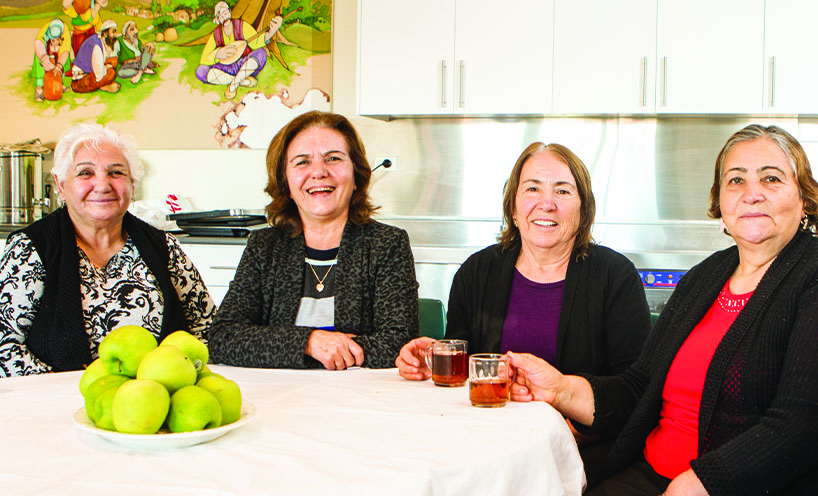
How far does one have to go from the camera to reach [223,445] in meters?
0.98

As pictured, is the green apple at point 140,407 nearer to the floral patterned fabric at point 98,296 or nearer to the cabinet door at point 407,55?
the floral patterned fabric at point 98,296

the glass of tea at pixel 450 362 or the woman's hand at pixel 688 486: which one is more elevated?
the glass of tea at pixel 450 362

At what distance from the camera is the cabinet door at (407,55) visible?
11.4 ft

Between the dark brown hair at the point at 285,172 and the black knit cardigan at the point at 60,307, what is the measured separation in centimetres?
38

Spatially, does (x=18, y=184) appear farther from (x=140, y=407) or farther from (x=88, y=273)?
(x=140, y=407)

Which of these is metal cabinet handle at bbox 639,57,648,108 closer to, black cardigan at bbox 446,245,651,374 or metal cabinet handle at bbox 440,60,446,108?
metal cabinet handle at bbox 440,60,446,108

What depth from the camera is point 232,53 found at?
404 cm

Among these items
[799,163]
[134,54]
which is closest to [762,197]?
[799,163]

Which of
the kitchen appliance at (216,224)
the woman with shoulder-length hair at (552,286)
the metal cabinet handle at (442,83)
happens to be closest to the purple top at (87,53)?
the kitchen appliance at (216,224)

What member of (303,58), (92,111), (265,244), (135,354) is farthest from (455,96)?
(135,354)

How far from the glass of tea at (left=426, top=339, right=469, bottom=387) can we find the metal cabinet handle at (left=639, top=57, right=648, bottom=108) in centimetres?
231

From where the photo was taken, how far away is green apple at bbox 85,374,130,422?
99cm

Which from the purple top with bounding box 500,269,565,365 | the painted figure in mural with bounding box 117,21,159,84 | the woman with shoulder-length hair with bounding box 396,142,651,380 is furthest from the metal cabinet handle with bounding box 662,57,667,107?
the painted figure in mural with bounding box 117,21,159,84

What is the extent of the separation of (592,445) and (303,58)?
2901 mm
